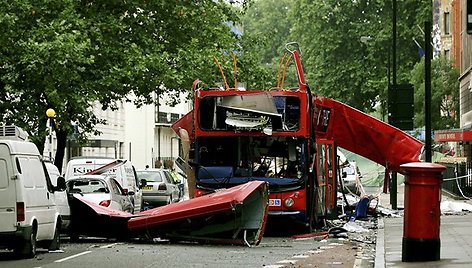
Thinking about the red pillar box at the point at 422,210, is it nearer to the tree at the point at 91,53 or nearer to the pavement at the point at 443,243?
the pavement at the point at 443,243

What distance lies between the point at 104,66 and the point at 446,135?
22.7 metres

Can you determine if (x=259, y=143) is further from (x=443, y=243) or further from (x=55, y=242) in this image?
(x=443, y=243)

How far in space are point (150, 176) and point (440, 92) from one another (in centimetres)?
3123

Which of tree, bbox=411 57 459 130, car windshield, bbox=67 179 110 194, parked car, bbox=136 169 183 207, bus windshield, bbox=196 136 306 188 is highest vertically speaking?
tree, bbox=411 57 459 130

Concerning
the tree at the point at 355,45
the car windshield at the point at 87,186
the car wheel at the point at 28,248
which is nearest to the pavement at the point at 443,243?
the car wheel at the point at 28,248

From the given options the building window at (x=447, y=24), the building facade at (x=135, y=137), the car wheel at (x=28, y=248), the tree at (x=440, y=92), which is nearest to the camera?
the car wheel at (x=28, y=248)

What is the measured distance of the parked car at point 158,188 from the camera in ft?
143

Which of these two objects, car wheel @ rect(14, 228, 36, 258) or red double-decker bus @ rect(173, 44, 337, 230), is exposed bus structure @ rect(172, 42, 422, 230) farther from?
car wheel @ rect(14, 228, 36, 258)

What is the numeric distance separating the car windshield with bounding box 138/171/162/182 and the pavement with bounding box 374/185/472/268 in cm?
1323

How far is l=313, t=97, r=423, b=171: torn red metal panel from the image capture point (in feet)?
98.9

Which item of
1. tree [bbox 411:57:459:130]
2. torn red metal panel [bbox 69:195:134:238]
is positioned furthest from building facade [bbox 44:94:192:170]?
torn red metal panel [bbox 69:195:134:238]

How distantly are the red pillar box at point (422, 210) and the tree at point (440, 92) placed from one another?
175 feet

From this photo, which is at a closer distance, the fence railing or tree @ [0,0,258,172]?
tree @ [0,0,258,172]

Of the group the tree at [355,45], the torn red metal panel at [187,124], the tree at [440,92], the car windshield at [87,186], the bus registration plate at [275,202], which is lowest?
the bus registration plate at [275,202]
